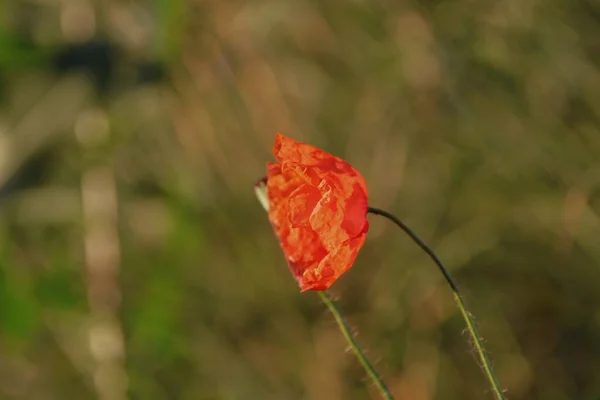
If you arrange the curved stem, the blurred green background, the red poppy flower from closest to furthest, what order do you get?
the curved stem → the red poppy flower → the blurred green background

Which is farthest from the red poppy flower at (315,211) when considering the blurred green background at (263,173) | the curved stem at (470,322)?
the blurred green background at (263,173)

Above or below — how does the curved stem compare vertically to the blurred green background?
above

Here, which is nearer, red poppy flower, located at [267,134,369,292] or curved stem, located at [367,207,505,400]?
curved stem, located at [367,207,505,400]

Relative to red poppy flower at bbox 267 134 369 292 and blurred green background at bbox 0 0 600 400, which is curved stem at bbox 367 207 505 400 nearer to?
red poppy flower at bbox 267 134 369 292

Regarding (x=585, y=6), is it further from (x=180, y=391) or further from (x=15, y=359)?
(x=15, y=359)

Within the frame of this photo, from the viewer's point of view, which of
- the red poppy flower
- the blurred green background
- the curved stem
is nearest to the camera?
the curved stem

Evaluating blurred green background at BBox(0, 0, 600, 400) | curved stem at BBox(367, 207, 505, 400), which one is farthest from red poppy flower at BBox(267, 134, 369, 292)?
blurred green background at BBox(0, 0, 600, 400)

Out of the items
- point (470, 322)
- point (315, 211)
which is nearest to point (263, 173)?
point (315, 211)
